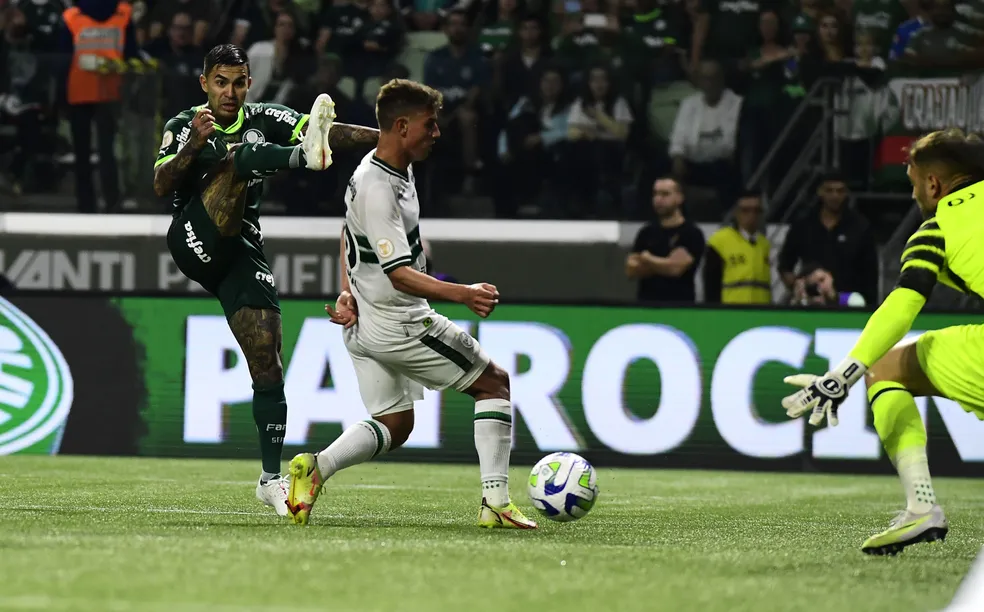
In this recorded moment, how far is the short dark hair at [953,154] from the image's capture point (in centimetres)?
612

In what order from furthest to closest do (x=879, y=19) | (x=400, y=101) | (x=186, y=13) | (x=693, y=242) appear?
1. (x=186, y=13)
2. (x=879, y=19)
3. (x=693, y=242)
4. (x=400, y=101)

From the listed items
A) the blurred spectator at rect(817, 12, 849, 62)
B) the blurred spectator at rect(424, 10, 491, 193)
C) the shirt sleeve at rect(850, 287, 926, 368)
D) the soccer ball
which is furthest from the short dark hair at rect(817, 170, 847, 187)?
the shirt sleeve at rect(850, 287, 926, 368)

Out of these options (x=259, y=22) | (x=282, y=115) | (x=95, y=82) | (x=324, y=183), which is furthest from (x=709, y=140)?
(x=282, y=115)

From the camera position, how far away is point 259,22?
16.0 meters

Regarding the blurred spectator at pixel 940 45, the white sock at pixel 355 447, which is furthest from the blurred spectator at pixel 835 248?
the white sock at pixel 355 447

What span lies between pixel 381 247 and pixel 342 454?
3.27 feet

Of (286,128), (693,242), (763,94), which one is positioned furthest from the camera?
(763,94)

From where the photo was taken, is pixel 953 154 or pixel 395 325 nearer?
pixel 953 154

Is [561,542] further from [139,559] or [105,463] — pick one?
[105,463]

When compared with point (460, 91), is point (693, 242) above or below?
below

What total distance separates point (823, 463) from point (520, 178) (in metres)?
4.28

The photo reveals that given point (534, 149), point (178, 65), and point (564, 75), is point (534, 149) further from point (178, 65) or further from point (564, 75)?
point (178, 65)

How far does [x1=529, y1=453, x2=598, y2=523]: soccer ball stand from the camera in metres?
7.12

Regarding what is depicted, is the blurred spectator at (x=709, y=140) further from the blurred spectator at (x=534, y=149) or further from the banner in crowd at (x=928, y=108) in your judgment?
the banner in crowd at (x=928, y=108)
